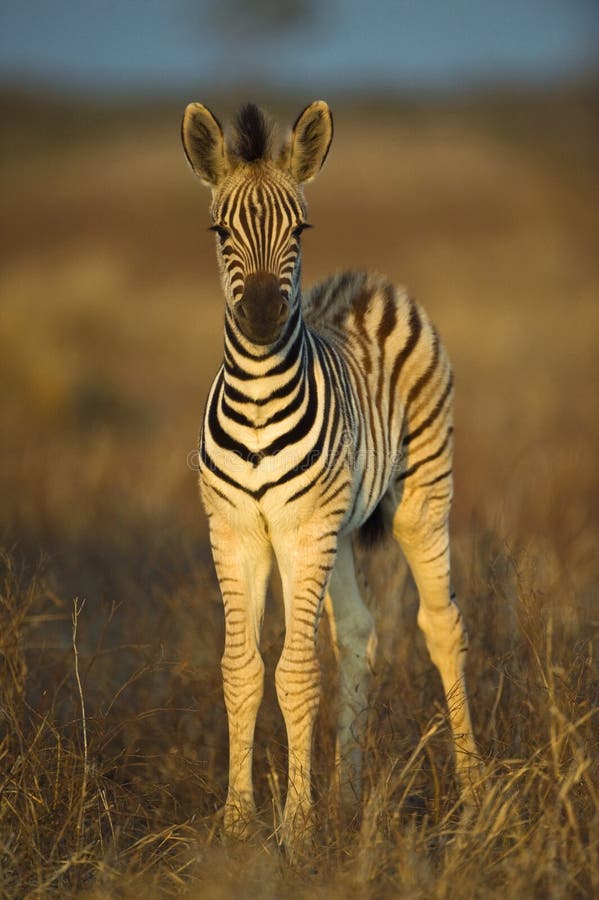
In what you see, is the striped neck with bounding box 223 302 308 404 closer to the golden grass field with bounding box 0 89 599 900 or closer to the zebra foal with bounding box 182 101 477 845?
the zebra foal with bounding box 182 101 477 845

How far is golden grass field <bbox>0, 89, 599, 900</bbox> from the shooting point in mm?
4145

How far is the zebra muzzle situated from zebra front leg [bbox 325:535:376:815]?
1649mm

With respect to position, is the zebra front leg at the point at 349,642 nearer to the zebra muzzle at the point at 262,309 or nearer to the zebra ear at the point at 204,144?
the zebra muzzle at the point at 262,309

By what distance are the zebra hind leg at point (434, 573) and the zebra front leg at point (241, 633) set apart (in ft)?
3.75

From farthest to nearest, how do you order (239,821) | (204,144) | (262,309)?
(204,144) → (239,821) → (262,309)

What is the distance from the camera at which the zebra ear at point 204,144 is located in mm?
4766

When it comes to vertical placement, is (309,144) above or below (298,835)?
above

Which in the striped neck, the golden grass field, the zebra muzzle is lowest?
the golden grass field

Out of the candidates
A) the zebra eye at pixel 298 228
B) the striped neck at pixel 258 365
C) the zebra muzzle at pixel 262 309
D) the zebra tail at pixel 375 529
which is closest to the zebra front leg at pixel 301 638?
the striped neck at pixel 258 365

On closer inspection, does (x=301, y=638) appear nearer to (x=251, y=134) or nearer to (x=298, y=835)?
(x=298, y=835)

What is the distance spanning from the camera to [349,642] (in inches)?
233

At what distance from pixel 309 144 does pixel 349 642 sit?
8.20ft

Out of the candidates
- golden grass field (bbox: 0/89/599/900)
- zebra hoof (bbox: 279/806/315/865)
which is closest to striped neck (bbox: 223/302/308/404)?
golden grass field (bbox: 0/89/599/900)

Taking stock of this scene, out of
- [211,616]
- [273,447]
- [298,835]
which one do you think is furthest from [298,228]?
[211,616]
